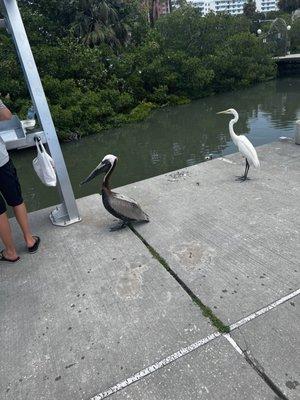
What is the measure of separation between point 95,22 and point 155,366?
55.2ft

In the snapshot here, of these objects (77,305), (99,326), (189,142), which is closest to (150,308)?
(99,326)

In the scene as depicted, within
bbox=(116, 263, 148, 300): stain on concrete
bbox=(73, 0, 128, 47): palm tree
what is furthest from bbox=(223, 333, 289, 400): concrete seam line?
bbox=(73, 0, 128, 47): palm tree

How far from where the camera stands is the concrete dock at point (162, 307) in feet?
6.57

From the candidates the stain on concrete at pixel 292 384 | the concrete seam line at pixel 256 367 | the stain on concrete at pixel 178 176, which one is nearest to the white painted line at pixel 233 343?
the concrete seam line at pixel 256 367

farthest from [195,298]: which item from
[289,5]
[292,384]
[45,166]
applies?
[289,5]

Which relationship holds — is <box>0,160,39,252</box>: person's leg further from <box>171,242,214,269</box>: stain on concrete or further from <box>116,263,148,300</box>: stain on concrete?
<box>171,242,214,269</box>: stain on concrete

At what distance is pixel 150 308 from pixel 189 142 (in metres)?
8.09

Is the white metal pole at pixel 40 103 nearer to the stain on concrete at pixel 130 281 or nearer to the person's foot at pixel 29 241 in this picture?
the person's foot at pixel 29 241

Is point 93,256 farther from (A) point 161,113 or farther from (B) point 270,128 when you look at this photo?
(A) point 161,113

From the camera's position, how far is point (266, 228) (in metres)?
3.40

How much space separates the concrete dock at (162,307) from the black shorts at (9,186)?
0.57 metres

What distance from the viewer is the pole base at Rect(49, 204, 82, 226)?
389 centimetres

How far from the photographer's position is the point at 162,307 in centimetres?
252

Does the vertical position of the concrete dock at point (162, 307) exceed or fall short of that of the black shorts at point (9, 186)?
it falls short
